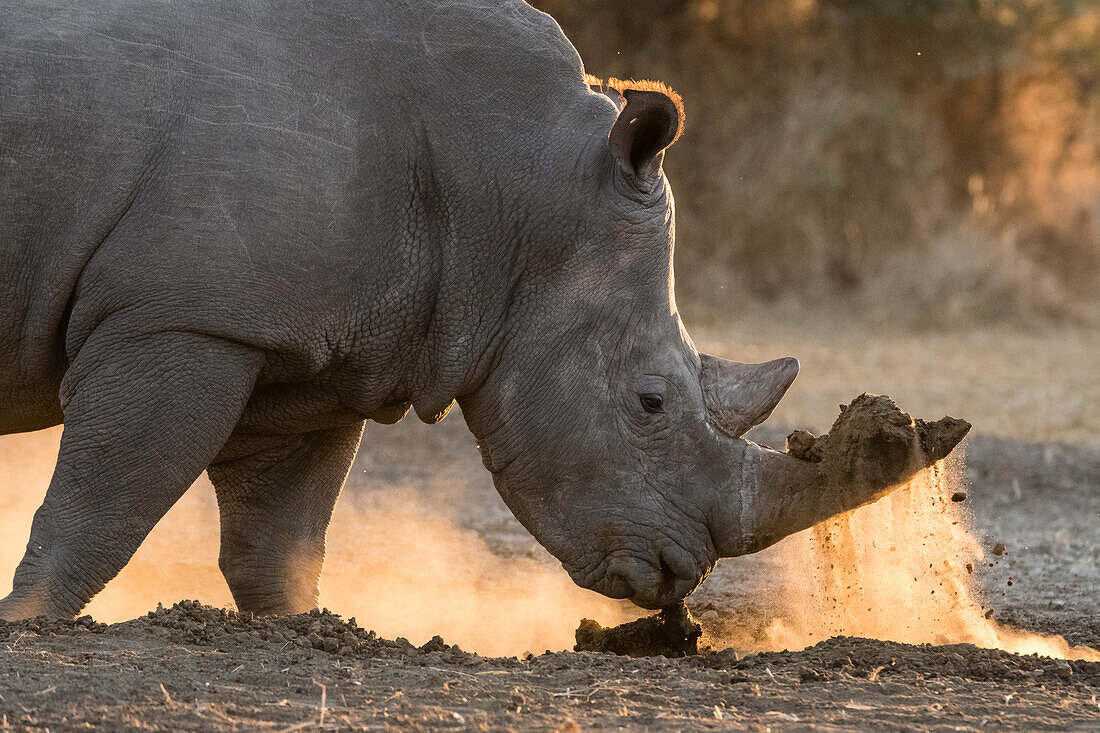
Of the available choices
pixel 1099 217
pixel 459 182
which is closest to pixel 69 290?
pixel 459 182

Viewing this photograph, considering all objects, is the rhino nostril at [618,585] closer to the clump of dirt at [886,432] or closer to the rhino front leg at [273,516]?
the clump of dirt at [886,432]

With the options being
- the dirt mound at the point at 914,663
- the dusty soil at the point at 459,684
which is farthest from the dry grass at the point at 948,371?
the dusty soil at the point at 459,684

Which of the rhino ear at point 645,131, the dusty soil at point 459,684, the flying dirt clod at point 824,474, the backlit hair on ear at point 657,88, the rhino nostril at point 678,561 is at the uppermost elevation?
the backlit hair on ear at point 657,88

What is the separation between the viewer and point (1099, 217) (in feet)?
54.3

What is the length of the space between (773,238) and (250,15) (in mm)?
13196

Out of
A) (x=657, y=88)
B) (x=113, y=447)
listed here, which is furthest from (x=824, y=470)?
(x=113, y=447)

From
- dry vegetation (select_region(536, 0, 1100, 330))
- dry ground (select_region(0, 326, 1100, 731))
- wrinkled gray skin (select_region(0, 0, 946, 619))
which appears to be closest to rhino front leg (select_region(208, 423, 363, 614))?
wrinkled gray skin (select_region(0, 0, 946, 619))

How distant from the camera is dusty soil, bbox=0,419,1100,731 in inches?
118

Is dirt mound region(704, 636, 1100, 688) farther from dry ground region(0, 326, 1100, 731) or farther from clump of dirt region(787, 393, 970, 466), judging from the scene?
clump of dirt region(787, 393, 970, 466)

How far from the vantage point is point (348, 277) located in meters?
4.17

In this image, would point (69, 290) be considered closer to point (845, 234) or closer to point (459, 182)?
point (459, 182)

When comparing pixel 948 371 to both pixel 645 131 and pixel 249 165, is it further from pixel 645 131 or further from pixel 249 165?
pixel 249 165

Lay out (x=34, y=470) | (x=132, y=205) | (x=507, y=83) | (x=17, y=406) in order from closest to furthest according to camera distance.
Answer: (x=132, y=205) < (x=17, y=406) < (x=507, y=83) < (x=34, y=470)

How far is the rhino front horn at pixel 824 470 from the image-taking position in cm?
425
